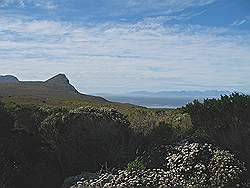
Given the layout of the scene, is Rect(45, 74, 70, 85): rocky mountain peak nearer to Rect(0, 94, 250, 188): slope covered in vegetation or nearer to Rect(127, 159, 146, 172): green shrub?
Rect(0, 94, 250, 188): slope covered in vegetation

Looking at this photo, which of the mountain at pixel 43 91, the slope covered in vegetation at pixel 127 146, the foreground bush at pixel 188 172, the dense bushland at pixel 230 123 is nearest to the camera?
the foreground bush at pixel 188 172

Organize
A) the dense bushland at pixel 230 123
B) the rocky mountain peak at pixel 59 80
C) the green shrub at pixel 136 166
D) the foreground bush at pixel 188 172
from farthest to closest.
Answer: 1. the rocky mountain peak at pixel 59 80
2. the dense bushland at pixel 230 123
3. the green shrub at pixel 136 166
4. the foreground bush at pixel 188 172

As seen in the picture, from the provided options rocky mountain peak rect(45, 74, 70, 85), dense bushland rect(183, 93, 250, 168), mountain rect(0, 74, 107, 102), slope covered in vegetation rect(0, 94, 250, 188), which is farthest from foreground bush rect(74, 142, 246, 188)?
rocky mountain peak rect(45, 74, 70, 85)

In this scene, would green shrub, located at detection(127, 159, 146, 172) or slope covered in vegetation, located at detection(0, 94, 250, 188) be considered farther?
green shrub, located at detection(127, 159, 146, 172)

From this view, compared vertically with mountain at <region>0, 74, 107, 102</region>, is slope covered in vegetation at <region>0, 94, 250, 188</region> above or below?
below

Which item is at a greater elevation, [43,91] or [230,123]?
[43,91]

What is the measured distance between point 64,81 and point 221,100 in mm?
142186

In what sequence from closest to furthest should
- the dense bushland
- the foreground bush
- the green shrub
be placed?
the foreground bush → the green shrub → the dense bushland

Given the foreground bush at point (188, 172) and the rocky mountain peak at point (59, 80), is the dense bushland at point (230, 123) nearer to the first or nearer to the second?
the foreground bush at point (188, 172)

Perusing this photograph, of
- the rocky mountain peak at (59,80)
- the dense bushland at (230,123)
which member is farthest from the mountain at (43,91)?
the dense bushland at (230,123)

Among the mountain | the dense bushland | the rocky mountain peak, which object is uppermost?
the rocky mountain peak

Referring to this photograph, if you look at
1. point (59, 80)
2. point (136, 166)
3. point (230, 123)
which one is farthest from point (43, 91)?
point (136, 166)

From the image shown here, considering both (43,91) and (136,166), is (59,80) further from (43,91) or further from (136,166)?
(136,166)

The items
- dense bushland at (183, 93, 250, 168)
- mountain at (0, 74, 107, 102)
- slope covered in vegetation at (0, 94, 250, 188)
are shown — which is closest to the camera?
slope covered in vegetation at (0, 94, 250, 188)
